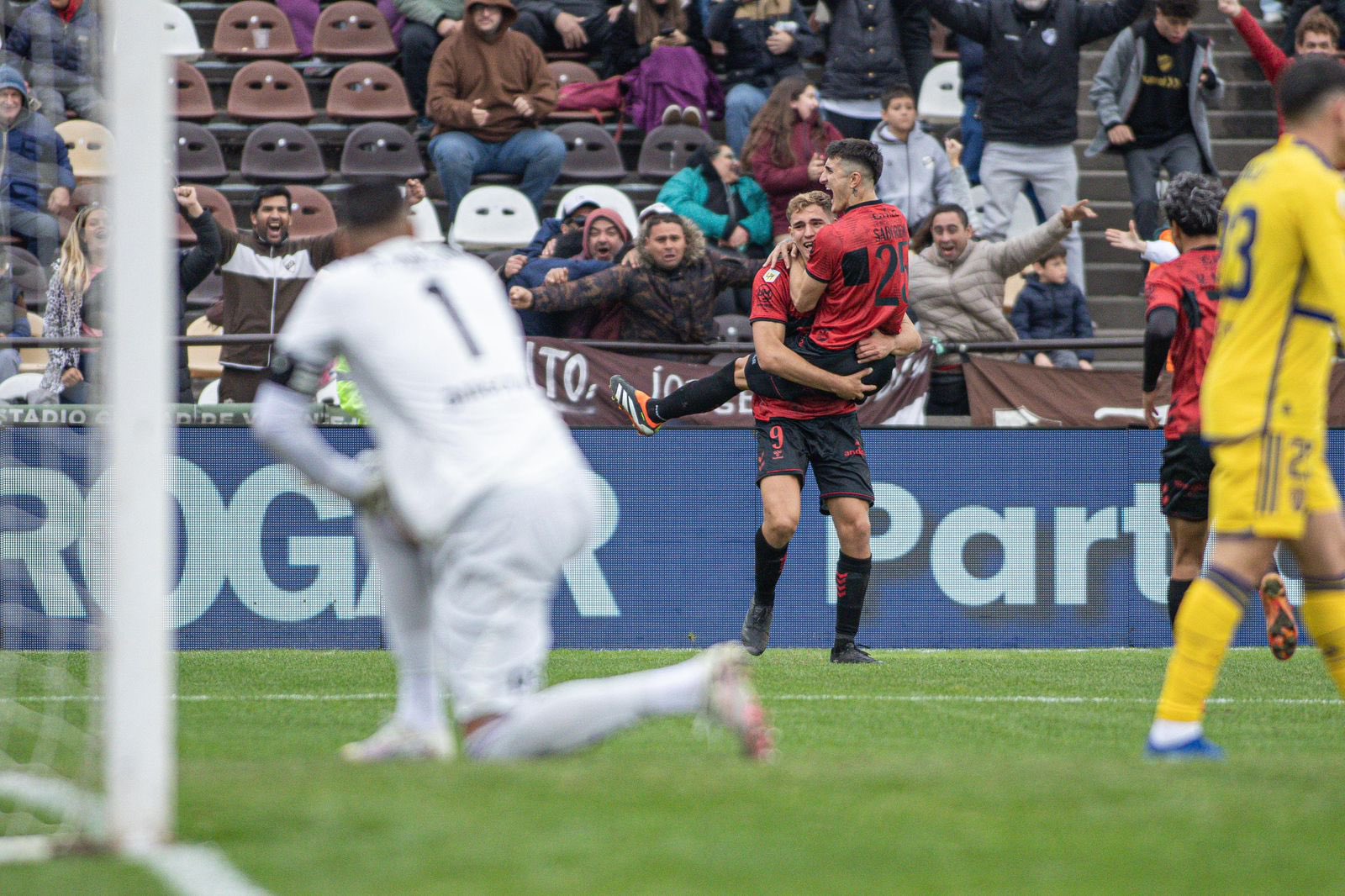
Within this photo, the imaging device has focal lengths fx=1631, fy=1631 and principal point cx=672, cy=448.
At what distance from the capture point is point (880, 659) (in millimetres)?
10102

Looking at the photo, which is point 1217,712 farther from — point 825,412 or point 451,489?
point 451,489

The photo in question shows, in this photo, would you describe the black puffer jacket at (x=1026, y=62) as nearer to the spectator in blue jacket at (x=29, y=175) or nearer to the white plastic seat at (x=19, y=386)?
the white plastic seat at (x=19, y=386)

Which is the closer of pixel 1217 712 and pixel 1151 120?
pixel 1217 712

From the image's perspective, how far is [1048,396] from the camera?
1165 centimetres

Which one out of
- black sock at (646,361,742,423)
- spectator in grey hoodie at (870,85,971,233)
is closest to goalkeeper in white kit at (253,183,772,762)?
black sock at (646,361,742,423)

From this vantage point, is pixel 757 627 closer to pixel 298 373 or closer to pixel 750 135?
pixel 298 373

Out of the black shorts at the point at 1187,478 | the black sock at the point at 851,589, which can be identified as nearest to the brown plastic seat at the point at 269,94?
the black sock at the point at 851,589

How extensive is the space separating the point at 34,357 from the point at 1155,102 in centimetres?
992

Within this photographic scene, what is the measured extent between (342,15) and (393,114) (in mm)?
1547

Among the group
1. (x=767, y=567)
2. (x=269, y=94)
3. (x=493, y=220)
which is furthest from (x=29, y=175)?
(x=269, y=94)

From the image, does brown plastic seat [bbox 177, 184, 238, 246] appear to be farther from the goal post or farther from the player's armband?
the goal post

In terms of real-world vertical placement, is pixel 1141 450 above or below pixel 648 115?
below

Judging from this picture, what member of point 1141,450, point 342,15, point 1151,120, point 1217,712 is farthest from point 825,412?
point 342,15

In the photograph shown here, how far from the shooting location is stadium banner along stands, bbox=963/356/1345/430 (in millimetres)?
11586
